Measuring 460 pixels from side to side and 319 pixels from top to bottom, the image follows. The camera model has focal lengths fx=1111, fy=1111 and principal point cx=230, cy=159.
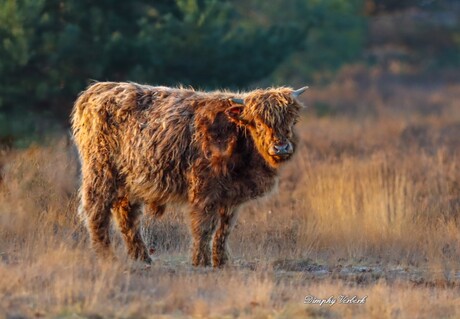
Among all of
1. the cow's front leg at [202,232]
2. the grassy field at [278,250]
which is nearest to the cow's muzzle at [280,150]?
the cow's front leg at [202,232]

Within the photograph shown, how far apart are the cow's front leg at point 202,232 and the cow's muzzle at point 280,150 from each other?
0.89m

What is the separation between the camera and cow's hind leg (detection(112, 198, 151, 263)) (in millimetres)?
12320

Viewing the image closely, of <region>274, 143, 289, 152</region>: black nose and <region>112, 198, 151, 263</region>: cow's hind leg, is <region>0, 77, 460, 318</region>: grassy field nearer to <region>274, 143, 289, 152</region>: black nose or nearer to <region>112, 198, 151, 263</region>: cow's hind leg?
<region>112, 198, 151, 263</region>: cow's hind leg

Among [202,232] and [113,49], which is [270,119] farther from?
[113,49]

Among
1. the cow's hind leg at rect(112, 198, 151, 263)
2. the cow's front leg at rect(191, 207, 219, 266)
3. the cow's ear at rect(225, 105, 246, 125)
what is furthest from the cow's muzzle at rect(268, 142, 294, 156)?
the cow's hind leg at rect(112, 198, 151, 263)

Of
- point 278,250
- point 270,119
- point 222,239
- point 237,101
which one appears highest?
point 237,101

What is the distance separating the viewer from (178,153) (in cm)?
1170

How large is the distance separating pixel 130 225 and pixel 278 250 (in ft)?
6.27

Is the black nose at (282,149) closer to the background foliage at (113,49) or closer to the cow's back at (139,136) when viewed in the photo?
the cow's back at (139,136)

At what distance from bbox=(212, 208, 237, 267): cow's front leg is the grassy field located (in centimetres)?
26

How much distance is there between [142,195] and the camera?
12.0 meters

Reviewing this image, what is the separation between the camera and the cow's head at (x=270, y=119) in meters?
11.4

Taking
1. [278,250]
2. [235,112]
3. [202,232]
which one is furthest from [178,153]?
[278,250]

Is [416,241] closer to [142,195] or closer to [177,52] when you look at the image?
[142,195]
